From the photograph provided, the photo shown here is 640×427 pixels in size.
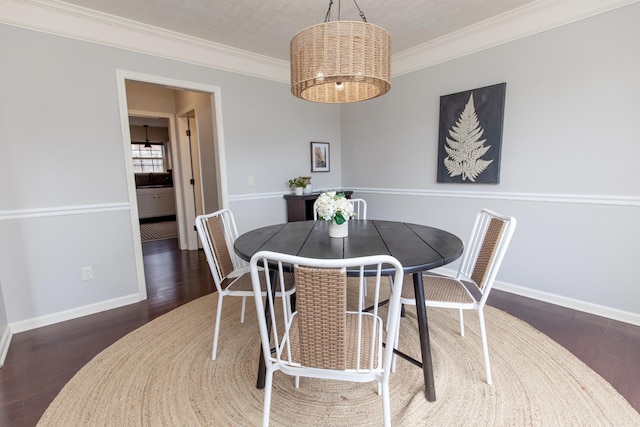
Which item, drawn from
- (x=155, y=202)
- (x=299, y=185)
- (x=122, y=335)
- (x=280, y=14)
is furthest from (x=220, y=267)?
(x=155, y=202)

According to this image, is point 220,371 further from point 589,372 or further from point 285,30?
point 285,30

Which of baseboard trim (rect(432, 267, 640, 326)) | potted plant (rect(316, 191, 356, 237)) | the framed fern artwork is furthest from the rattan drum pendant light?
baseboard trim (rect(432, 267, 640, 326))

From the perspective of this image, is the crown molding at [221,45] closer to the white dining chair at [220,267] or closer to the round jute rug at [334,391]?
the white dining chair at [220,267]

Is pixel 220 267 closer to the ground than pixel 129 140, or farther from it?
closer to the ground

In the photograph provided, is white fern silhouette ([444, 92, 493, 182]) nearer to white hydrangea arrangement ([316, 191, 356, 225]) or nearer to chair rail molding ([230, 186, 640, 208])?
chair rail molding ([230, 186, 640, 208])

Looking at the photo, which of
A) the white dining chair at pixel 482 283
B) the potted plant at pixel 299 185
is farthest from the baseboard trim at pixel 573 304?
the potted plant at pixel 299 185

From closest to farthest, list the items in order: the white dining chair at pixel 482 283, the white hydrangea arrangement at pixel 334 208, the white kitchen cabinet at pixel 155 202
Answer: the white dining chair at pixel 482 283 → the white hydrangea arrangement at pixel 334 208 → the white kitchen cabinet at pixel 155 202

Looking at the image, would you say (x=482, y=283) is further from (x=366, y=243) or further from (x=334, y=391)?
(x=334, y=391)

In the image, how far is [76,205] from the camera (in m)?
2.44

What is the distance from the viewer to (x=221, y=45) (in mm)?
3041

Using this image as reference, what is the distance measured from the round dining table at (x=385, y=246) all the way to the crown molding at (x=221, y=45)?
193 cm

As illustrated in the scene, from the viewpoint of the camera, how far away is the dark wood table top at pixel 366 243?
1.42 meters

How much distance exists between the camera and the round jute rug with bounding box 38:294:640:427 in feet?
4.63

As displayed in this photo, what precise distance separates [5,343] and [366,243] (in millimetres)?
2450
